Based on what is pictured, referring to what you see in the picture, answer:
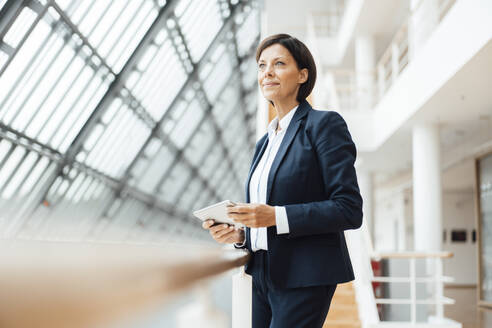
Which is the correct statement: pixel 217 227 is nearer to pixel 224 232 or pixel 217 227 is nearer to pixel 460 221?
pixel 224 232

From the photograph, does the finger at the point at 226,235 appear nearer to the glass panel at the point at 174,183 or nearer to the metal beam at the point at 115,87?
the metal beam at the point at 115,87

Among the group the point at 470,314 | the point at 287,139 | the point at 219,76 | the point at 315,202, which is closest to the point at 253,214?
the point at 315,202

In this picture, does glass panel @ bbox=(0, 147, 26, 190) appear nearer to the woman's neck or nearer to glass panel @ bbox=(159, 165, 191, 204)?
glass panel @ bbox=(159, 165, 191, 204)

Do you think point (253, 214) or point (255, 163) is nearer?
point (253, 214)

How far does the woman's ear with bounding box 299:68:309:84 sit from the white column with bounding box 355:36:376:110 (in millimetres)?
10468

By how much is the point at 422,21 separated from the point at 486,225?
12.1 ft

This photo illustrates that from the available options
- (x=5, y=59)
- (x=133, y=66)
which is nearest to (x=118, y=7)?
(x=133, y=66)

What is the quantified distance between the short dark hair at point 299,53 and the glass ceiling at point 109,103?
108 inches

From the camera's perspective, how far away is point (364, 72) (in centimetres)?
1239

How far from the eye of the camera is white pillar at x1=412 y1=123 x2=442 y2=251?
9109 mm

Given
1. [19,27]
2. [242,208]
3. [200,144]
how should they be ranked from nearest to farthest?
[242,208], [19,27], [200,144]

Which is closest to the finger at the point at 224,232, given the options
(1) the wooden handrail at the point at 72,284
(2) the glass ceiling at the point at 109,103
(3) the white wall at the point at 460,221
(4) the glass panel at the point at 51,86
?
(1) the wooden handrail at the point at 72,284

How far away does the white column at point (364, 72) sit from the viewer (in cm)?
1184

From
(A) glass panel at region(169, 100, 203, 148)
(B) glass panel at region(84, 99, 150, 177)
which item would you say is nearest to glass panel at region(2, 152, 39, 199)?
(B) glass panel at region(84, 99, 150, 177)
